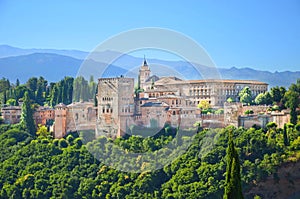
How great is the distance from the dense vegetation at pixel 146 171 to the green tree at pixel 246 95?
10.8 ft

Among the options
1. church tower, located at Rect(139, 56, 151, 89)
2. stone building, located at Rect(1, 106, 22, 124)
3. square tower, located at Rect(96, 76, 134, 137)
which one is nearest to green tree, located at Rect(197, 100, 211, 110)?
church tower, located at Rect(139, 56, 151, 89)

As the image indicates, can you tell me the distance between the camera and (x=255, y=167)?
12.8 metres

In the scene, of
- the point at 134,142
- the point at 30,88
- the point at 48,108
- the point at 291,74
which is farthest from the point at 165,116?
the point at 30,88

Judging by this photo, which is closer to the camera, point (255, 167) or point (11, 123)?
point (255, 167)

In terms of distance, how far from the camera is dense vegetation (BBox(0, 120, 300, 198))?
12844 mm

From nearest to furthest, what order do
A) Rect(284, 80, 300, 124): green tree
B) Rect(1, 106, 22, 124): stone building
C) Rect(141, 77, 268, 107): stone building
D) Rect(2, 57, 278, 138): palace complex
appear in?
Rect(284, 80, 300, 124): green tree < Rect(2, 57, 278, 138): palace complex < Rect(1, 106, 22, 124): stone building < Rect(141, 77, 268, 107): stone building

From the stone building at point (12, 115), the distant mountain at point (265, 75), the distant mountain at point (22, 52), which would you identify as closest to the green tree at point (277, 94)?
the distant mountain at point (265, 75)

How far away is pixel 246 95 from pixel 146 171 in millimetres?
5140

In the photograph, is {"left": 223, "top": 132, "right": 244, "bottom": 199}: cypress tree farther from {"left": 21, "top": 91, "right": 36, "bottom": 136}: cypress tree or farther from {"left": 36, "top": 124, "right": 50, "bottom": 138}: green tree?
{"left": 21, "top": 91, "right": 36, "bottom": 136}: cypress tree

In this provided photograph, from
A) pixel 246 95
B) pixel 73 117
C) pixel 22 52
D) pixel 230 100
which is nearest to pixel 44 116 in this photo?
pixel 73 117

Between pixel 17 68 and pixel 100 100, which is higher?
pixel 17 68

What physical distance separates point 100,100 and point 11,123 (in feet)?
10.3

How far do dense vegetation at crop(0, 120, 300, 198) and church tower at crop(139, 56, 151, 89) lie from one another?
378 cm

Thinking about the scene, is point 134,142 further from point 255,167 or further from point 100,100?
point 255,167
